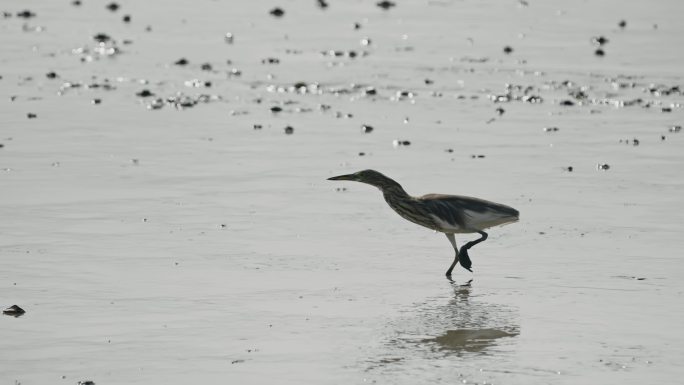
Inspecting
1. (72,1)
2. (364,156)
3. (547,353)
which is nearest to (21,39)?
(72,1)

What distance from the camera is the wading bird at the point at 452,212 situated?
11.6 metres

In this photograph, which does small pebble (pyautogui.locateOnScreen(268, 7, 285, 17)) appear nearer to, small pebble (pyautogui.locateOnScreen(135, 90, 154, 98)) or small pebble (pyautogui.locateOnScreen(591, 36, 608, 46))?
small pebble (pyautogui.locateOnScreen(591, 36, 608, 46))

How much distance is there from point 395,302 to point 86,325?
2.20 meters

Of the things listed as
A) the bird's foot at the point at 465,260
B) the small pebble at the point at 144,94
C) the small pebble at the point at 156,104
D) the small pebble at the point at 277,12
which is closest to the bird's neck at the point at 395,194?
the bird's foot at the point at 465,260

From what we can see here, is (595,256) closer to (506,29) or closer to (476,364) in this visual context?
(476,364)

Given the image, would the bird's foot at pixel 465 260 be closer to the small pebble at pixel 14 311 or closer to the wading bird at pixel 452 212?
the wading bird at pixel 452 212

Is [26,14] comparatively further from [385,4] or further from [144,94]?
[144,94]

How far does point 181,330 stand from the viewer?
9.27 meters

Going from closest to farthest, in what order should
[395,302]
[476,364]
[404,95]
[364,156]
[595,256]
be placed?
[476,364]
[395,302]
[595,256]
[364,156]
[404,95]

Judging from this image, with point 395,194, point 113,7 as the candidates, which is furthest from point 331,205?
point 113,7

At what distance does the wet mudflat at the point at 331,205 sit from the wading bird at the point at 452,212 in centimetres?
29

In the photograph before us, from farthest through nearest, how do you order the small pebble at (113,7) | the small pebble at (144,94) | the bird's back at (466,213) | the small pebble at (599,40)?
1. the small pebble at (113,7)
2. the small pebble at (599,40)
3. the small pebble at (144,94)
4. the bird's back at (466,213)

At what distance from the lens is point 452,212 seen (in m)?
11.7

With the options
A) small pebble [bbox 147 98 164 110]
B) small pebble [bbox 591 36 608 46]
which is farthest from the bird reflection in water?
small pebble [bbox 591 36 608 46]
